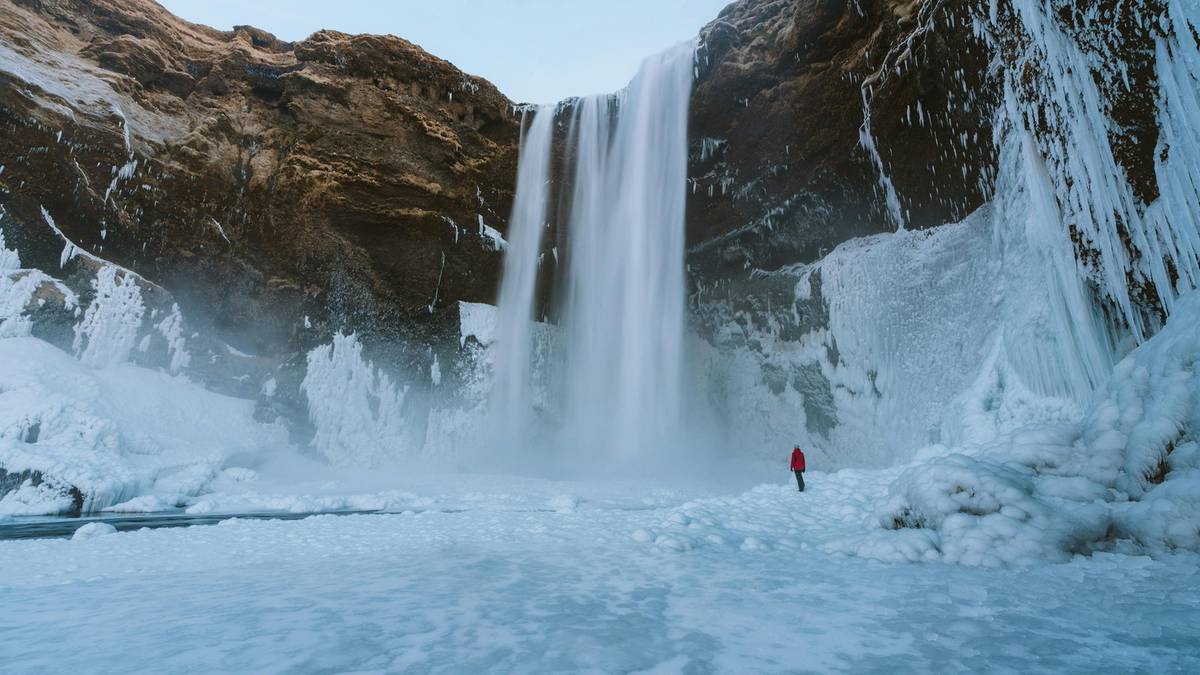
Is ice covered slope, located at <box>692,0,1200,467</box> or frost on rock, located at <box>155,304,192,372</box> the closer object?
ice covered slope, located at <box>692,0,1200,467</box>

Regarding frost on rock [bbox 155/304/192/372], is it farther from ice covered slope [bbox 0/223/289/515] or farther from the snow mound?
the snow mound

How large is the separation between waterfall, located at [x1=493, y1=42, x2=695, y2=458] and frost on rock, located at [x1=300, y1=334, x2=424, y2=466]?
3.59 m

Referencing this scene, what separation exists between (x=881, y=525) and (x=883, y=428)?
10.2 meters

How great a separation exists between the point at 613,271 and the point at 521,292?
343 centimetres

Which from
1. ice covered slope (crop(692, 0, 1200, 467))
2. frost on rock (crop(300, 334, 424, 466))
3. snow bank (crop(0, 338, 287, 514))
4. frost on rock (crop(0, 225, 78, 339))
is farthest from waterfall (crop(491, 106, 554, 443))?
frost on rock (crop(0, 225, 78, 339))

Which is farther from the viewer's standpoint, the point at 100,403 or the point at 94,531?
the point at 100,403

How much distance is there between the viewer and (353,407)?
1777 cm

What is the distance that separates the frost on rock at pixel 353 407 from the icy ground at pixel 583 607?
11871 millimetres

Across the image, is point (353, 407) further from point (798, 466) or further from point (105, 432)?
point (798, 466)

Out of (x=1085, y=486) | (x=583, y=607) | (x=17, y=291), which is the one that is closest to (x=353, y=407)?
(x=17, y=291)

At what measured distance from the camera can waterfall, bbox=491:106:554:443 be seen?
18078mm

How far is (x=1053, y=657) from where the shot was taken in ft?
6.98

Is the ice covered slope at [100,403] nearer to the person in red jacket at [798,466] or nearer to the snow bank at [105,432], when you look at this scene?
the snow bank at [105,432]

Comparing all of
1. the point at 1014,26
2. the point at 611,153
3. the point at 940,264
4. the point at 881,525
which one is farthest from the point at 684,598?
the point at 611,153
